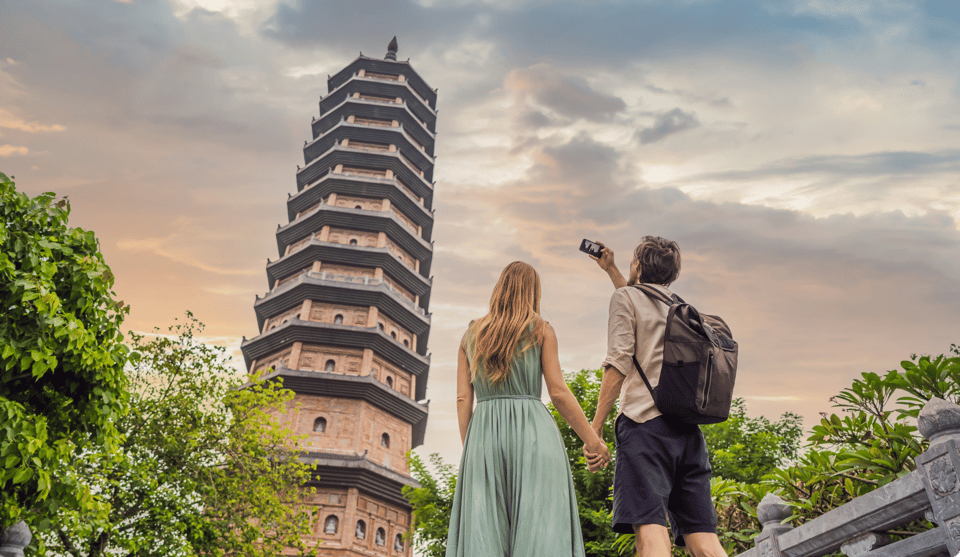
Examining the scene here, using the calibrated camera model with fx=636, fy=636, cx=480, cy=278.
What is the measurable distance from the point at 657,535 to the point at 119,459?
41.9 feet

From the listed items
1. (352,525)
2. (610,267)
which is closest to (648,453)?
(610,267)

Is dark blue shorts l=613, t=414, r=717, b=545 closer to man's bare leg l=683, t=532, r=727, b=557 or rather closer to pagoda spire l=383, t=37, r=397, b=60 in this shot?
man's bare leg l=683, t=532, r=727, b=557

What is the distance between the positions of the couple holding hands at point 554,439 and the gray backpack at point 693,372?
0.10m

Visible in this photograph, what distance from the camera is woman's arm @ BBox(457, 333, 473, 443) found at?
321 centimetres

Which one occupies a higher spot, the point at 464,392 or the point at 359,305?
the point at 359,305

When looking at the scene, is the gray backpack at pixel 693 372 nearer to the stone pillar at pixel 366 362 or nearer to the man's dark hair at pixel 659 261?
the man's dark hair at pixel 659 261

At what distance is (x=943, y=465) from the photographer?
4152mm

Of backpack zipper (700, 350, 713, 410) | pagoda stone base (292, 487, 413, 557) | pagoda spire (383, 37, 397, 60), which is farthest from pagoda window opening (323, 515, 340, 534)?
pagoda spire (383, 37, 397, 60)

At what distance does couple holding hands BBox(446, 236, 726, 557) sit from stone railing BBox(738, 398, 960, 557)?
2450 mm

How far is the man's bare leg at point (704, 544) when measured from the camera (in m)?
2.67

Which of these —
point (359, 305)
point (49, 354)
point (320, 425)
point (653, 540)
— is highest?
point (359, 305)

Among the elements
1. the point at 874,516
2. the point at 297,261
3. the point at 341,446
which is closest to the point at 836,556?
the point at 874,516

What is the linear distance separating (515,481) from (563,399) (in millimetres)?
432

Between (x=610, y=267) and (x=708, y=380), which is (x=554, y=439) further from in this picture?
(x=610, y=267)
